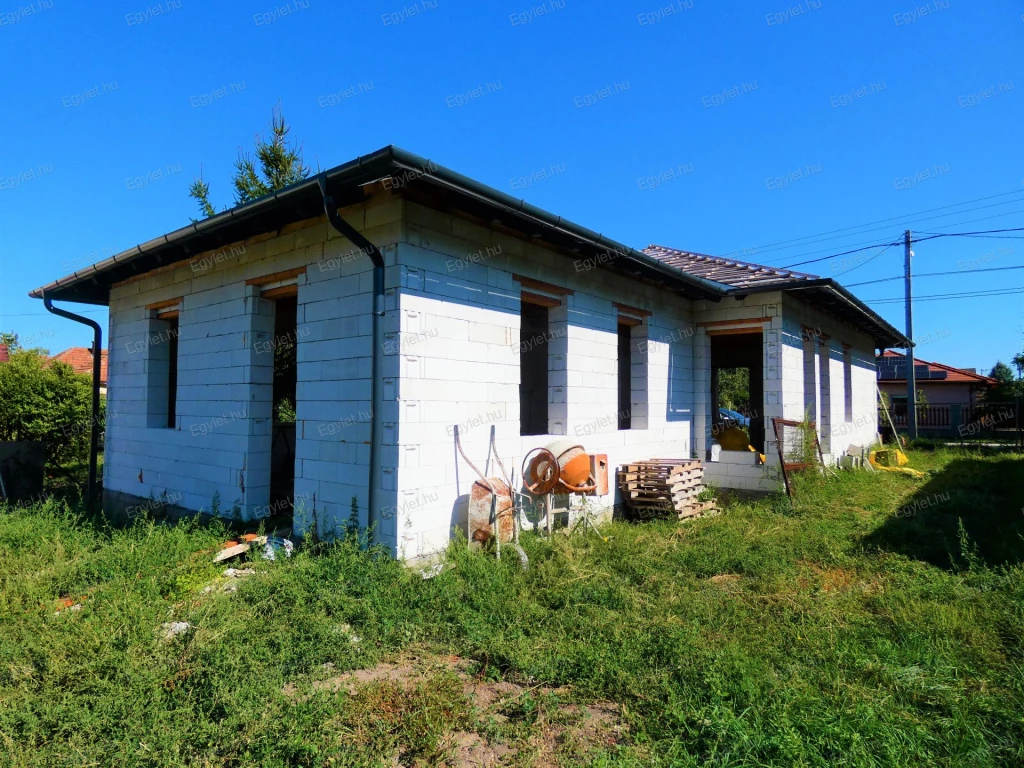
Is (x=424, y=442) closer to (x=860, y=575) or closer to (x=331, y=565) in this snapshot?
(x=331, y=565)

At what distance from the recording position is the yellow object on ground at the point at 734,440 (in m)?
10.1

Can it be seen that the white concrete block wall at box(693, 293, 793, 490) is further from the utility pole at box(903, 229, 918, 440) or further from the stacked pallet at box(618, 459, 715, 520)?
the utility pole at box(903, 229, 918, 440)

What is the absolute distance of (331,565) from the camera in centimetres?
464

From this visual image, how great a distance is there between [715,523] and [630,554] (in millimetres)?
1888

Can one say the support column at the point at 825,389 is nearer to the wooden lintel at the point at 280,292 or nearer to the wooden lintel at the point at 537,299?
the wooden lintel at the point at 537,299

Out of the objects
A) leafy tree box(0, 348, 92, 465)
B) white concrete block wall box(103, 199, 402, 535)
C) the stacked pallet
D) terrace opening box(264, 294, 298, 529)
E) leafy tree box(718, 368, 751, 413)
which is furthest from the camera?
leafy tree box(718, 368, 751, 413)

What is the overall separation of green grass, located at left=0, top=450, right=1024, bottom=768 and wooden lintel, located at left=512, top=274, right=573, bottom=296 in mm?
2930

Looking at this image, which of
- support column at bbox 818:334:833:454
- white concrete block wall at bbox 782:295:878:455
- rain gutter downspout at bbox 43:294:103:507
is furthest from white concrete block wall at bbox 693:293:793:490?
rain gutter downspout at bbox 43:294:103:507

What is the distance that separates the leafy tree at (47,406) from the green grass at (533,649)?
21.9 feet

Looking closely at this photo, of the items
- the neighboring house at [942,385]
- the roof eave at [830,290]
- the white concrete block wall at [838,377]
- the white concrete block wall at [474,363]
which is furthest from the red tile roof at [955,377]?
the white concrete block wall at [474,363]

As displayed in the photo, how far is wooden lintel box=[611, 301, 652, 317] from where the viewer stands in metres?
7.91

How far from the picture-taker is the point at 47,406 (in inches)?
438

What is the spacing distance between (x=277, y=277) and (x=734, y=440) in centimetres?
828

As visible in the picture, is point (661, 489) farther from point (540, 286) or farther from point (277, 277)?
point (277, 277)
